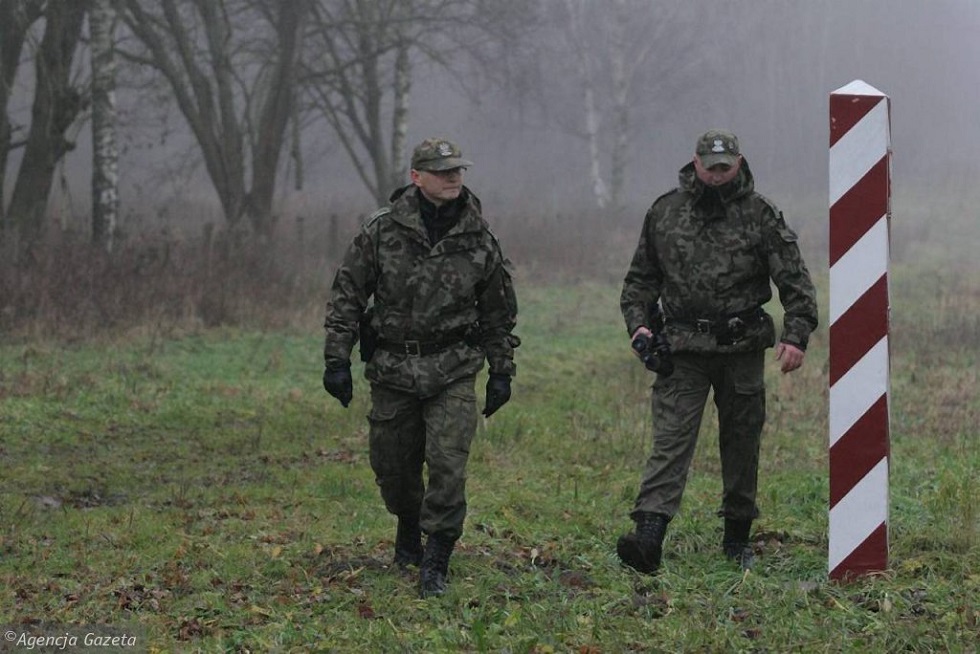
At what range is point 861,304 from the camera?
18.2ft

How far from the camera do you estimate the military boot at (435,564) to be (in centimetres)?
601

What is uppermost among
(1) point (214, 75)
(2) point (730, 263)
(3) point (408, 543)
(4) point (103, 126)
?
(1) point (214, 75)

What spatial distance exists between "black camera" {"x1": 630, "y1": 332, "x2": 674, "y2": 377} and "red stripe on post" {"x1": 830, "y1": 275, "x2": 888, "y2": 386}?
943mm

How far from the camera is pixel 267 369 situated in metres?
13.2

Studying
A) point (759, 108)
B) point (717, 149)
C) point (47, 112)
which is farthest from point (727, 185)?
point (759, 108)

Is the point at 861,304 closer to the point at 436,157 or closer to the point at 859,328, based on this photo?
the point at 859,328

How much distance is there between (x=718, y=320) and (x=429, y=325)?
1.32 metres

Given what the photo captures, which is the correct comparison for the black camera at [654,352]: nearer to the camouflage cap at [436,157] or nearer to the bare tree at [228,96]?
the camouflage cap at [436,157]

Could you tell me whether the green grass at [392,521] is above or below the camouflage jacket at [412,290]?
below

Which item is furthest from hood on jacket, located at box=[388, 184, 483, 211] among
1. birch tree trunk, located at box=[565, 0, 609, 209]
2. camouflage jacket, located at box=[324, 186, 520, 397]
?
birch tree trunk, located at box=[565, 0, 609, 209]

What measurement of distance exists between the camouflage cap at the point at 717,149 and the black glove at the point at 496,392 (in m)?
1.34

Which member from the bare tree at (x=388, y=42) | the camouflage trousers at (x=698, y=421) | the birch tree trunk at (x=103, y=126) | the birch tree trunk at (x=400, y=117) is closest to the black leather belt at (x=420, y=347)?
the camouflage trousers at (x=698, y=421)

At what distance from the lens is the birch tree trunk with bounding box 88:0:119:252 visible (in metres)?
16.9

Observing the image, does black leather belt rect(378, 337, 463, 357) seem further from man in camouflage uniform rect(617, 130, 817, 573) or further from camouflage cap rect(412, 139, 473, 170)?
man in camouflage uniform rect(617, 130, 817, 573)
